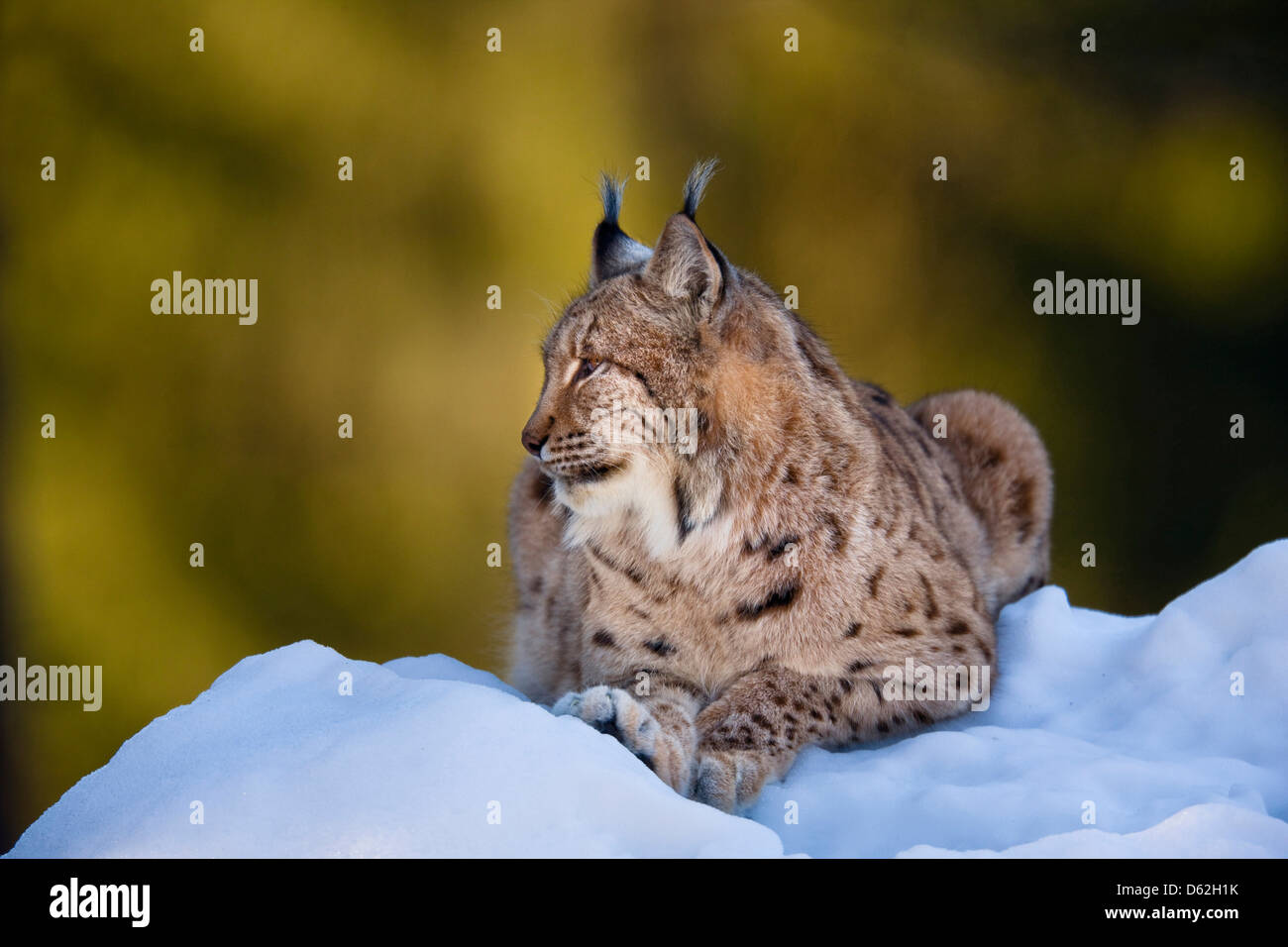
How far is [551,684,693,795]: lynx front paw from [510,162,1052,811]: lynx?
8.3 inches

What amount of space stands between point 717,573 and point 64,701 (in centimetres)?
655

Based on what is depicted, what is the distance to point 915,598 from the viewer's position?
3451 millimetres

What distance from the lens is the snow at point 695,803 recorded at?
7.90ft

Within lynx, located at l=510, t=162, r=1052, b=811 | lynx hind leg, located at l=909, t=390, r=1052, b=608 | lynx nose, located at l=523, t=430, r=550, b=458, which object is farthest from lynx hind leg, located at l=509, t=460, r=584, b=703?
lynx hind leg, located at l=909, t=390, r=1052, b=608

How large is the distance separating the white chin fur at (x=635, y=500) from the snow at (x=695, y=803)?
0.64 meters

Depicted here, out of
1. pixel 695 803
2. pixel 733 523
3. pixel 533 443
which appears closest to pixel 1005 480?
pixel 733 523

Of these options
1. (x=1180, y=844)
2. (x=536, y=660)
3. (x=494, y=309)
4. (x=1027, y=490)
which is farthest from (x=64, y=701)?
(x=1180, y=844)

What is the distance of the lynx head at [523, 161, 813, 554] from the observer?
3285mm

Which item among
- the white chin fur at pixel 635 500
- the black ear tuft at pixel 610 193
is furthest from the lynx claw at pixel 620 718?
the black ear tuft at pixel 610 193

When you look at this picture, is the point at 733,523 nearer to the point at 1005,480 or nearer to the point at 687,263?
the point at 687,263

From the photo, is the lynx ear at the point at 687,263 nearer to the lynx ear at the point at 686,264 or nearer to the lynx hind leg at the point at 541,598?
the lynx ear at the point at 686,264

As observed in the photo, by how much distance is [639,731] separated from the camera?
285 centimetres

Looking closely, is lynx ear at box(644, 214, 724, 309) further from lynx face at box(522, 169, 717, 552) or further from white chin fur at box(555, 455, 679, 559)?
white chin fur at box(555, 455, 679, 559)

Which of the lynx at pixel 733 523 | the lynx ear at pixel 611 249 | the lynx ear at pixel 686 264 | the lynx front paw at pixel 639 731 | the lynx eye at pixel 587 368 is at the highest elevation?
the lynx ear at pixel 611 249
